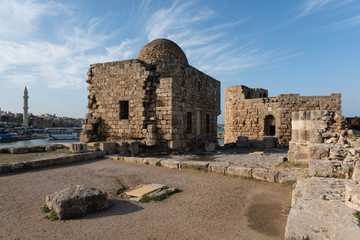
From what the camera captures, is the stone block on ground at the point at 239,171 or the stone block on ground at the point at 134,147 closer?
the stone block on ground at the point at 239,171

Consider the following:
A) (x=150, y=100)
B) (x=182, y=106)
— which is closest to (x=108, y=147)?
(x=150, y=100)

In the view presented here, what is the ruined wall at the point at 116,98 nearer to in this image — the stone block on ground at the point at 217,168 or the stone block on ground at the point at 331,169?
the stone block on ground at the point at 217,168

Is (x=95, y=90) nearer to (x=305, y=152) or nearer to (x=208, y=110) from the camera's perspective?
(x=208, y=110)

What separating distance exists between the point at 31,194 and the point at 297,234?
486 centimetres

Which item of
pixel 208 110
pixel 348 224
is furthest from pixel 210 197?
pixel 208 110

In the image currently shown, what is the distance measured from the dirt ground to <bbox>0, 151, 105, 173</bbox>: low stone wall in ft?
1.48

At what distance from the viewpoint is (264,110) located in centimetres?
1770

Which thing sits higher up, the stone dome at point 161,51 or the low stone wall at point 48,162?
the stone dome at point 161,51

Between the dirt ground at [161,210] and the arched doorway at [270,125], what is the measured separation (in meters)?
13.0

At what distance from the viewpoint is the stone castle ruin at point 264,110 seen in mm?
16000

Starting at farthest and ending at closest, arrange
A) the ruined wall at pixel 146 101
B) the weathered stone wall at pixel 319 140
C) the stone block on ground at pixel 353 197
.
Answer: the ruined wall at pixel 146 101, the weathered stone wall at pixel 319 140, the stone block on ground at pixel 353 197

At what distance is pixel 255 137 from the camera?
18328mm

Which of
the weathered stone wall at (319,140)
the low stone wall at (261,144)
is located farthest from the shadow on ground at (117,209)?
the low stone wall at (261,144)

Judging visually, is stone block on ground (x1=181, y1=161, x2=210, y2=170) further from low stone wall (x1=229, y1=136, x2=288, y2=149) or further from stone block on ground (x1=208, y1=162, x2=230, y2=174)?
low stone wall (x1=229, y1=136, x2=288, y2=149)
